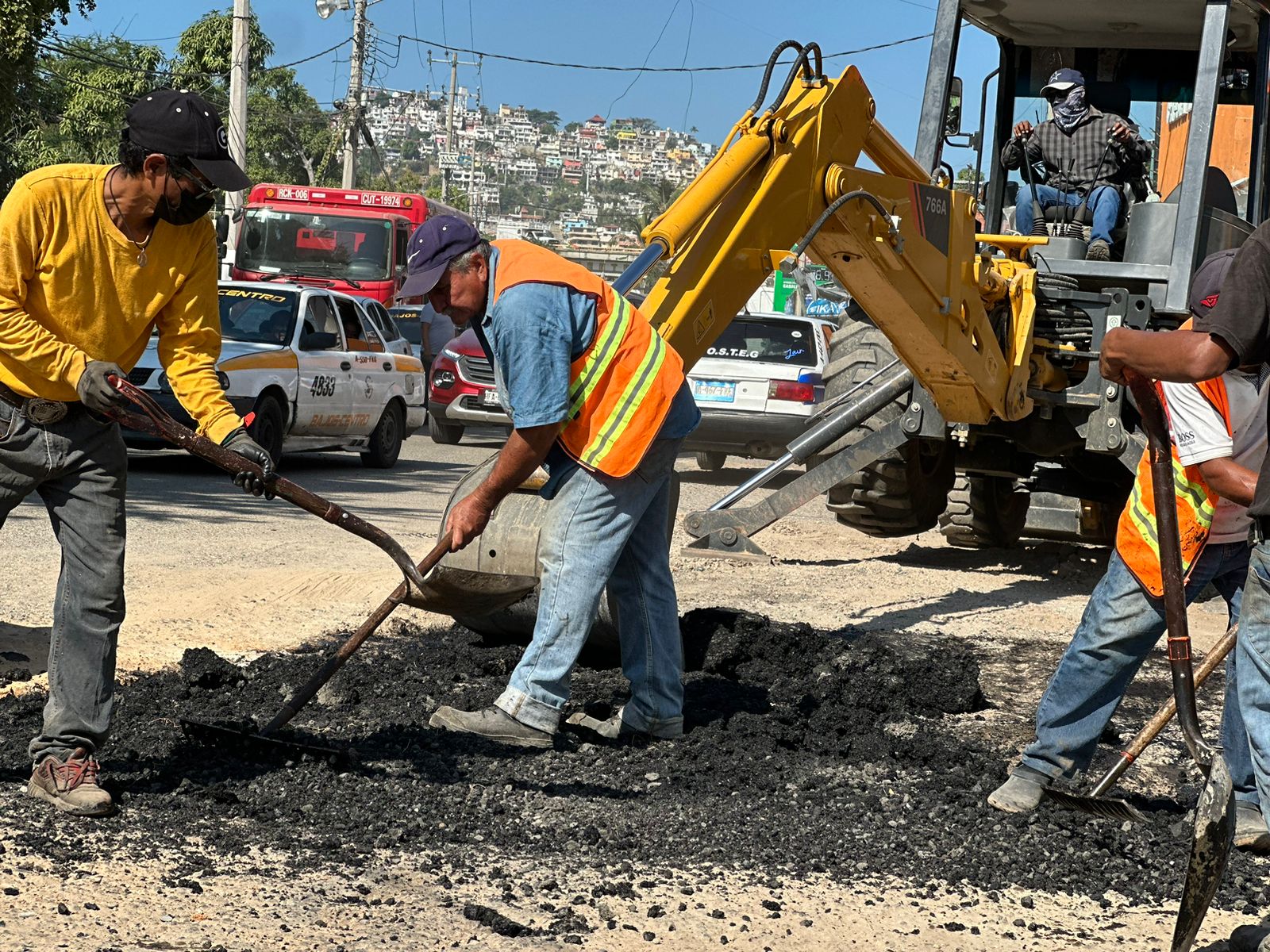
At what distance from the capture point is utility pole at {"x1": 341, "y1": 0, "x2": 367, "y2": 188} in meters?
39.3

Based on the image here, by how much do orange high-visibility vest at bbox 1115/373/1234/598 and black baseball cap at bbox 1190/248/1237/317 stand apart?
302 mm

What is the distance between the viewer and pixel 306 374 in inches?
566

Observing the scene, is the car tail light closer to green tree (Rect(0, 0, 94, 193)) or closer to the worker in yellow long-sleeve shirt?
green tree (Rect(0, 0, 94, 193))

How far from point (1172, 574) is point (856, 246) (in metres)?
3.54

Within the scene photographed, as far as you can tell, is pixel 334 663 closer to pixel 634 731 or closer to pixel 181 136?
pixel 634 731

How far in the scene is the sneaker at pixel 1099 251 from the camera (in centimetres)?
878

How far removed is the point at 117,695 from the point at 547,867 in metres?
2.26

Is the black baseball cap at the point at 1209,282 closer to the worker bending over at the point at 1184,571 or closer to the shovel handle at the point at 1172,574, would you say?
the worker bending over at the point at 1184,571

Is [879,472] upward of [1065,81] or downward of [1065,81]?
downward

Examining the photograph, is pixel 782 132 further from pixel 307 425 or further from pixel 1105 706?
pixel 307 425

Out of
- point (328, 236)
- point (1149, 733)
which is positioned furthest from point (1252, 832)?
point (328, 236)

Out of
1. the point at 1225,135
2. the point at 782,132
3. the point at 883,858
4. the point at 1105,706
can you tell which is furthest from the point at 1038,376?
the point at 883,858

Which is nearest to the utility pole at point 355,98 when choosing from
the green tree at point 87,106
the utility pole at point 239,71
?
the green tree at point 87,106

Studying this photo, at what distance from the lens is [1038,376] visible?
9.09 meters
